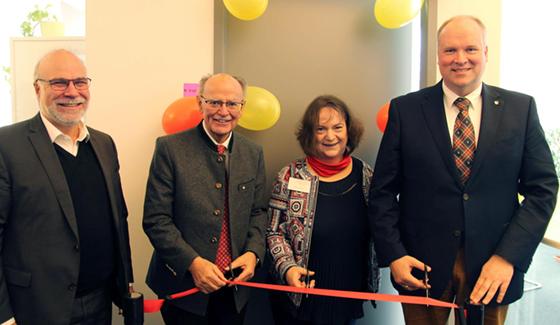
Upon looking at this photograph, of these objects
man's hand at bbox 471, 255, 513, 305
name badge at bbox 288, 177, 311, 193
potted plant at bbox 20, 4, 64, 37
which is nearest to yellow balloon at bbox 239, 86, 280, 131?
name badge at bbox 288, 177, 311, 193

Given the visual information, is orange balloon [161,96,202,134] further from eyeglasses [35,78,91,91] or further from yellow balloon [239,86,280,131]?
eyeglasses [35,78,91,91]

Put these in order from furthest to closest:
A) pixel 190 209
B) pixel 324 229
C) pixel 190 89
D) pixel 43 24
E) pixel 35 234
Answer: pixel 43 24 < pixel 190 89 < pixel 324 229 < pixel 190 209 < pixel 35 234

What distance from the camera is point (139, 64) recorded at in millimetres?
2410

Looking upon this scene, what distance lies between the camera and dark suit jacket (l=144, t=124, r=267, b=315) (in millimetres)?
1585

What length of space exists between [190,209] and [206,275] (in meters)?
0.29

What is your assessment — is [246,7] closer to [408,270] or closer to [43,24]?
[408,270]

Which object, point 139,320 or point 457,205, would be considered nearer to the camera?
point 457,205

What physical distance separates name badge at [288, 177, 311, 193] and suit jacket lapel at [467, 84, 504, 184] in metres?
0.72

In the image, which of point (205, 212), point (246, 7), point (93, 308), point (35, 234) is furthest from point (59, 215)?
point (246, 7)

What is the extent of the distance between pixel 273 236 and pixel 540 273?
7.29 feet

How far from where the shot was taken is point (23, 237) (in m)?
1.31

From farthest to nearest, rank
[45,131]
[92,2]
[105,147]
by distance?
[92,2]
[105,147]
[45,131]

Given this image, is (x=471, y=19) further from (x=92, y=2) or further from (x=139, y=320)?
(x=92, y=2)

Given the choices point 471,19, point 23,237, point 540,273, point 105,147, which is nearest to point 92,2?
point 105,147
